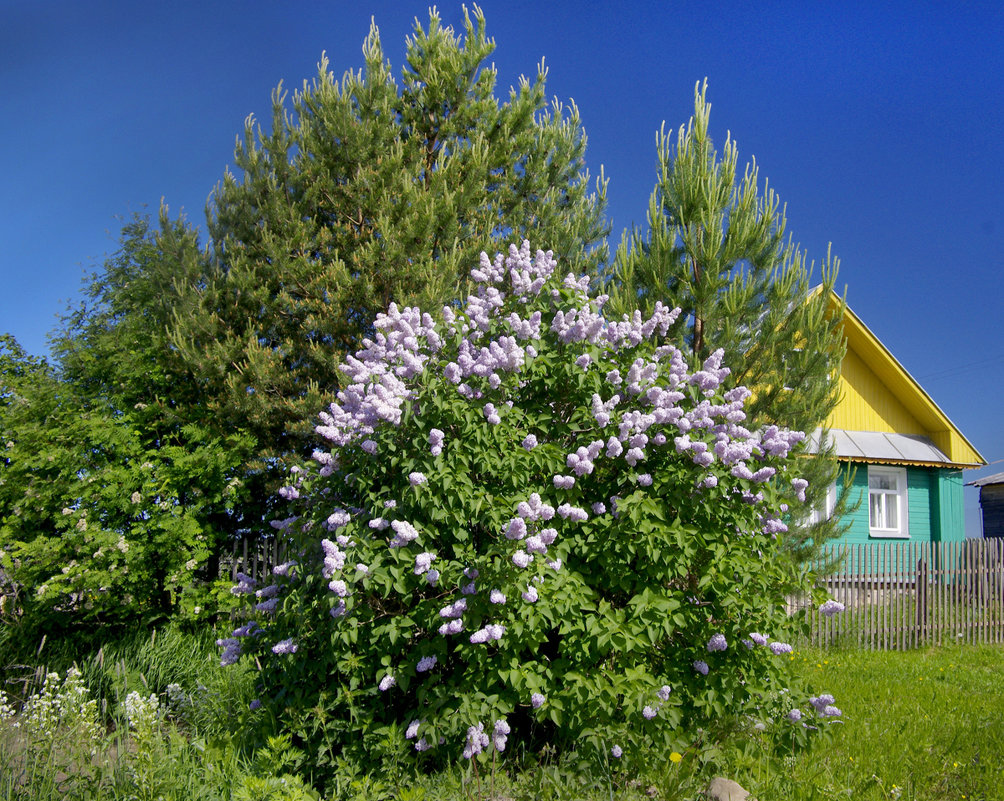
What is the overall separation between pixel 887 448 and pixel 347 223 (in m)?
13.6

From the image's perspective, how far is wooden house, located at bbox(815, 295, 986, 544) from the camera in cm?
1731

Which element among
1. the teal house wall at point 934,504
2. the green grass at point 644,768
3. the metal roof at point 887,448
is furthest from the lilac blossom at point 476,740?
the teal house wall at point 934,504

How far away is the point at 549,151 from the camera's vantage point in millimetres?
12172

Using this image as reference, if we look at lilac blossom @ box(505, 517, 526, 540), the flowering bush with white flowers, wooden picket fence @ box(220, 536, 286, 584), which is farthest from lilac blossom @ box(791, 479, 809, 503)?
wooden picket fence @ box(220, 536, 286, 584)

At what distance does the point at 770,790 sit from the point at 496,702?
168cm

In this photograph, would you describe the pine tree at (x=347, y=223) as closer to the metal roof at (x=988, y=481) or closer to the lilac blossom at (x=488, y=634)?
the lilac blossom at (x=488, y=634)

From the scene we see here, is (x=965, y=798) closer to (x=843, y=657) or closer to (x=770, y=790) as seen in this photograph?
(x=770, y=790)

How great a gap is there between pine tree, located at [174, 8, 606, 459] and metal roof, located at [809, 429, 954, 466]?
8.85 m

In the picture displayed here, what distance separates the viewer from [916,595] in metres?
12.3

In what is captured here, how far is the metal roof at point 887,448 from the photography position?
54.6 feet

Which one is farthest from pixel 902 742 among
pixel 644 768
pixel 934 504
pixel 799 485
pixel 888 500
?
pixel 934 504

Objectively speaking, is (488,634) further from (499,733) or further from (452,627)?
(499,733)

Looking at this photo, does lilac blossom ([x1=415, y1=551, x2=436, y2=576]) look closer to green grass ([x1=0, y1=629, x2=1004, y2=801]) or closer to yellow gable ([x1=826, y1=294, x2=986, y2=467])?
green grass ([x1=0, y1=629, x2=1004, y2=801])

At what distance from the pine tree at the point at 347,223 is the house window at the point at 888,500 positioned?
1062 cm
